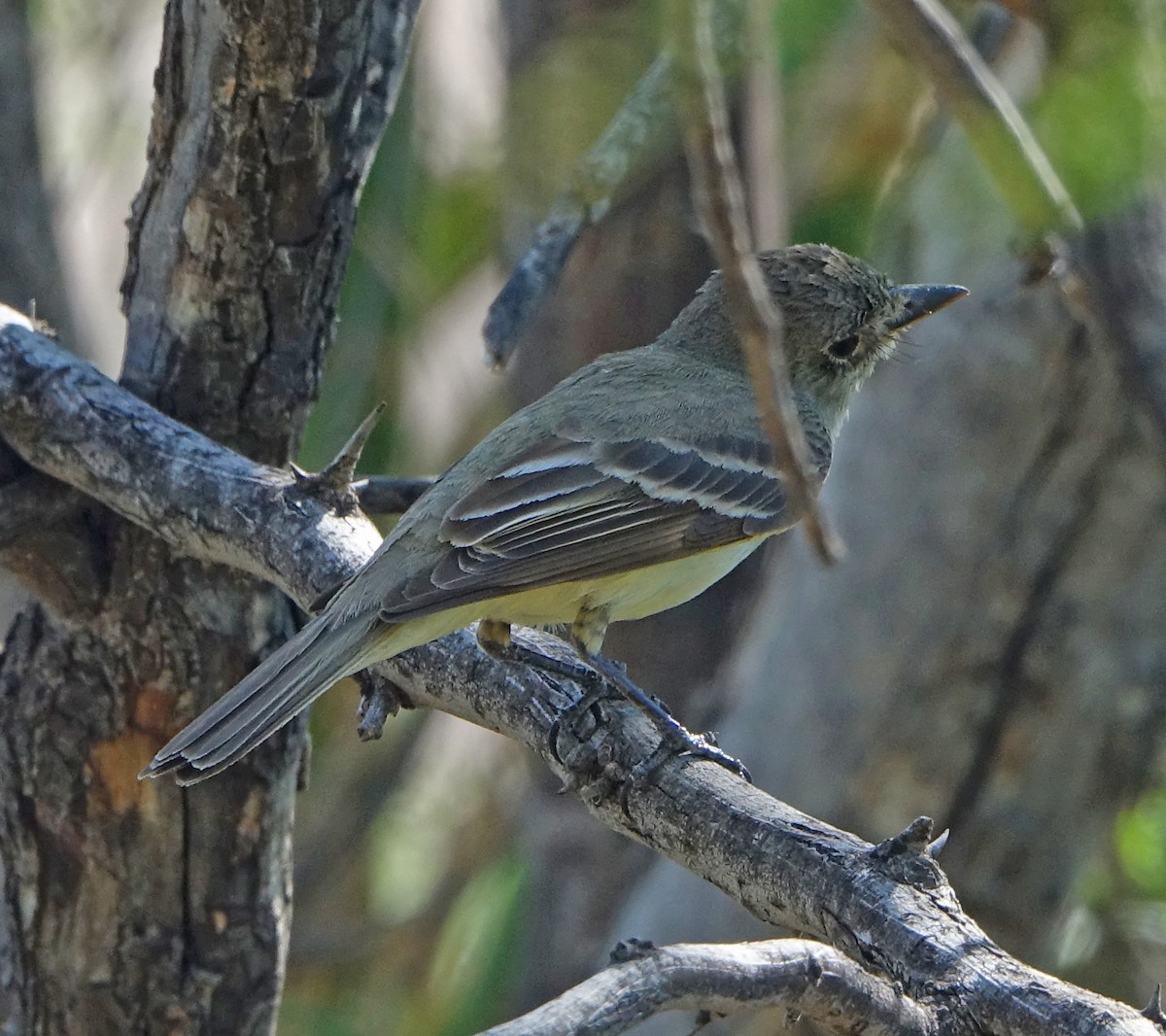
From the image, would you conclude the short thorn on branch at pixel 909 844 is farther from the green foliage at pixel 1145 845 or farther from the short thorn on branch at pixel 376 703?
the green foliage at pixel 1145 845

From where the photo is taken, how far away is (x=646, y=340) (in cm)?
717

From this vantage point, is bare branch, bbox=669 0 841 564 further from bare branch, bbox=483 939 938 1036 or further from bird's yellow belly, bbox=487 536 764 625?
bird's yellow belly, bbox=487 536 764 625

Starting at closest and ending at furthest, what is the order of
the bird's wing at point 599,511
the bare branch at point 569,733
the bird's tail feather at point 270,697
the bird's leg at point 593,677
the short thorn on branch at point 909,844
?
the bare branch at point 569,733 < the short thorn on branch at point 909,844 < the bird's tail feather at point 270,697 < the bird's leg at point 593,677 < the bird's wing at point 599,511

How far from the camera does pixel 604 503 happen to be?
4062 mm

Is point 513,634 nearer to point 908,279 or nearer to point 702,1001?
point 702,1001

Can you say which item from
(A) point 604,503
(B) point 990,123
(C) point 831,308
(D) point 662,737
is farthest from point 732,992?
(C) point 831,308

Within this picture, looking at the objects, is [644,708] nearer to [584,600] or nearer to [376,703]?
[584,600]

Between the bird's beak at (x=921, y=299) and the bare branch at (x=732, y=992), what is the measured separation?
2444 millimetres

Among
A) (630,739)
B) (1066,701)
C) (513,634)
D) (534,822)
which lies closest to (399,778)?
(534,822)

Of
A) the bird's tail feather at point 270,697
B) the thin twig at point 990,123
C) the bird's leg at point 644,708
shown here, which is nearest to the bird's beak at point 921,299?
the thin twig at point 990,123

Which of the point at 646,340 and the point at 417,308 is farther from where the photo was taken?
the point at 646,340

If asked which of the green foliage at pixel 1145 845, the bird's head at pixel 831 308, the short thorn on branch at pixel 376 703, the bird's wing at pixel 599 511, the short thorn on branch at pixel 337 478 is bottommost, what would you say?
the green foliage at pixel 1145 845

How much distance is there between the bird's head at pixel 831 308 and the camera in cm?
479

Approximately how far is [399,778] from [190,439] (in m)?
4.79
